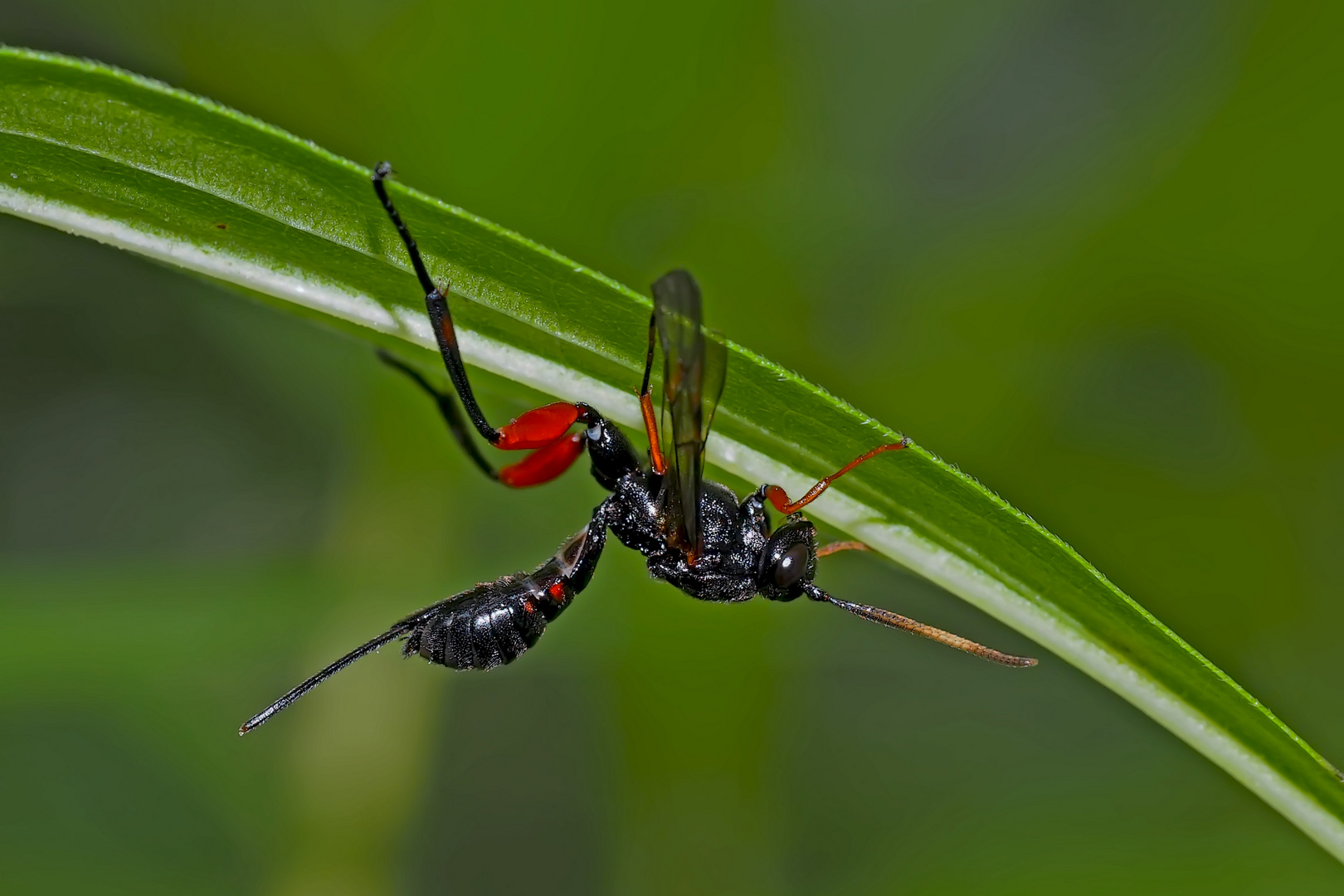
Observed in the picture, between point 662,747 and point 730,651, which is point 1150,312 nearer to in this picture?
point 730,651

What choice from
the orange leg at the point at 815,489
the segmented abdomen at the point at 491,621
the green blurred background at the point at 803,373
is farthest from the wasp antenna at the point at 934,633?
the green blurred background at the point at 803,373

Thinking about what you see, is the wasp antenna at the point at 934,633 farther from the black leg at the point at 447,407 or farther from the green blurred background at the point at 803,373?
the green blurred background at the point at 803,373

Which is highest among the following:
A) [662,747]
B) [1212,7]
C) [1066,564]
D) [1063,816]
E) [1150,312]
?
[1212,7]

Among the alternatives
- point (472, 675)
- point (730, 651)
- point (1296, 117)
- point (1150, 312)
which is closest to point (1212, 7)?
point (1296, 117)

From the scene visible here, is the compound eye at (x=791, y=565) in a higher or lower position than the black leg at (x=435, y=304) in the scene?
lower

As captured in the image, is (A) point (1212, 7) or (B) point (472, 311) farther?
(A) point (1212, 7)

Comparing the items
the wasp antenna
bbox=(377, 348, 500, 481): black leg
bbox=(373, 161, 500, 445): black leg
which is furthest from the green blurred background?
bbox=(373, 161, 500, 445): black leg
